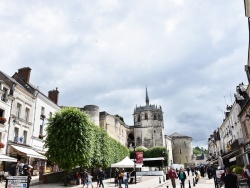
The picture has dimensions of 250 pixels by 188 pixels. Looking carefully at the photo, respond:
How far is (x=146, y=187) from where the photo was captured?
1702 centimetres

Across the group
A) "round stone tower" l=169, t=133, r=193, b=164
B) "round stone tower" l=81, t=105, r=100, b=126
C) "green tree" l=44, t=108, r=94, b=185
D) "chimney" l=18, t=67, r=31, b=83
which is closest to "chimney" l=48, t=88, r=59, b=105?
"chimney" l=18, t=67, r=31, b=83

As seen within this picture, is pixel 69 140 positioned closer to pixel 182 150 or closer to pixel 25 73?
pixel 25 73

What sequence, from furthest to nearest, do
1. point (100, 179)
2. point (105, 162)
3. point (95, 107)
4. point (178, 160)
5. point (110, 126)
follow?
point (178, 160) < point (110, 126) < point (95, 107) < point (105, 162) < point (100, 179)

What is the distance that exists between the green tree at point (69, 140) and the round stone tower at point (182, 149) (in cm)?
5225

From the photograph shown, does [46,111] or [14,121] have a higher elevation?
[46,111]

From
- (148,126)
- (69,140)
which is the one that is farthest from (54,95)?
(148,126)

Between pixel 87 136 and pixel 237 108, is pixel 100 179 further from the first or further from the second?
pixel 237 108

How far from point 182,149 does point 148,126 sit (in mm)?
14709

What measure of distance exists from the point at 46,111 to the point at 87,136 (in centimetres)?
955

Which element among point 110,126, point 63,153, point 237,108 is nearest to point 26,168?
point 63,153

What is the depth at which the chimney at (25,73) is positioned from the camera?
24516 mm

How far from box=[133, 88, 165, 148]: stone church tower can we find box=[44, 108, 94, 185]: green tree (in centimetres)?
4083

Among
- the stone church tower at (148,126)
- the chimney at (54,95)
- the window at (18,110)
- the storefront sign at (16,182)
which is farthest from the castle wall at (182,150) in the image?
the storefront sign at (16,182)

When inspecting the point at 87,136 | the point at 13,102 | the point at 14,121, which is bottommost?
the point at 87,136
